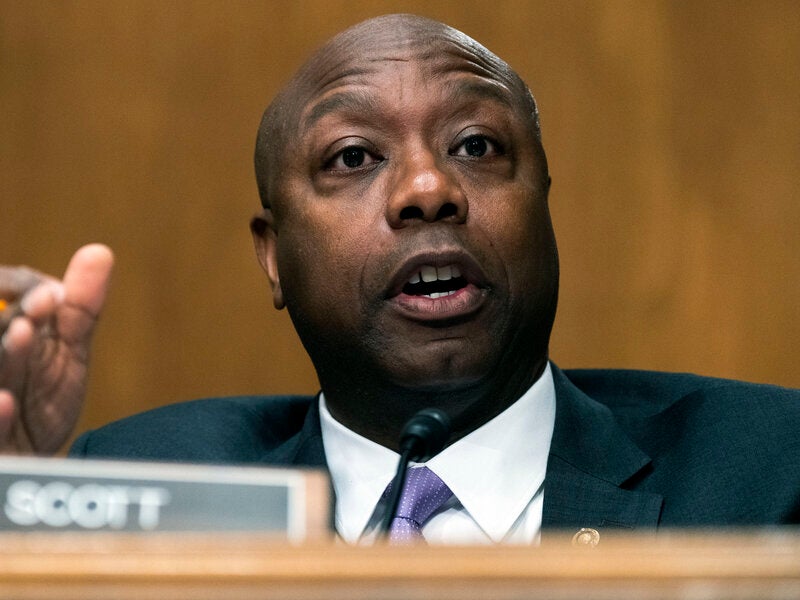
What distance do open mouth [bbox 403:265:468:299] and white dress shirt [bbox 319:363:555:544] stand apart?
21 centimetres

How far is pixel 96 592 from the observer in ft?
2.19

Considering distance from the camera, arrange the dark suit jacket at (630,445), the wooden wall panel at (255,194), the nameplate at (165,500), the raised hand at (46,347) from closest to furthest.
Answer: the nameplate at (165,500), the raised hand at (46,347), the dark suit jacket at (630,445), the wooden wall panel at (255,194)

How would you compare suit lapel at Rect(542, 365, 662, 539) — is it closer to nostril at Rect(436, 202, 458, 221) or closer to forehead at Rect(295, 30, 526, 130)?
nostril at Rect(436, 202, 458, 221)

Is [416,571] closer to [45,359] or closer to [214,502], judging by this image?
[214,502]

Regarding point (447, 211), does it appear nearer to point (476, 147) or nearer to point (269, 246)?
point (476, 147)

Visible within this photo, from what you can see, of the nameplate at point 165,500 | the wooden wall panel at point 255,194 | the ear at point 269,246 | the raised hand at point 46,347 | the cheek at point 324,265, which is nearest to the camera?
the nameplate at point 165,500

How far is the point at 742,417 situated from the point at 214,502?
951mm

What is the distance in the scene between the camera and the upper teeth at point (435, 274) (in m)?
1.51

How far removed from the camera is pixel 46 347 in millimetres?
1163

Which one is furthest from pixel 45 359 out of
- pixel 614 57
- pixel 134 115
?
pixel 614 57

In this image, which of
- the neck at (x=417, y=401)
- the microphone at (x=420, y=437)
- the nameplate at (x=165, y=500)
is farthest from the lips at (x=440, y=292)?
the nameplate at (x=165, y=500)

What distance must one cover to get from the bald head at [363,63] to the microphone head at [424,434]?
2.07ft

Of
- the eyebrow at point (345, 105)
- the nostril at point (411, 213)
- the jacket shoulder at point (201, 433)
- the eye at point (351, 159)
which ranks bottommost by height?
the jacket shoulder at point (201, 433)

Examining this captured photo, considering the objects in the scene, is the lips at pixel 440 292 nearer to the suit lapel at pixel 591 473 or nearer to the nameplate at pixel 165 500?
the suit lapel at pixel 591 473
